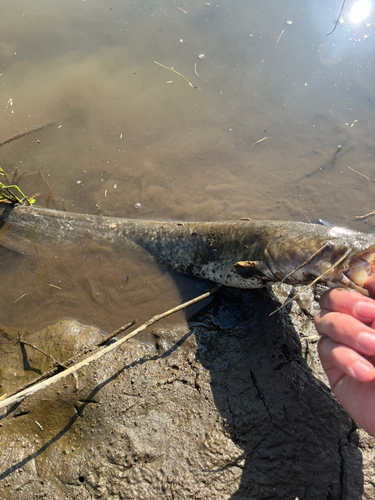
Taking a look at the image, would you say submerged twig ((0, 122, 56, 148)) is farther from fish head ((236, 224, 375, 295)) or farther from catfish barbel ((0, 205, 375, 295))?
fish head ((236, 224, 375, 295))

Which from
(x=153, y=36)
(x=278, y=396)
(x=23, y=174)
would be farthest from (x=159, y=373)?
(x=153, y=36)

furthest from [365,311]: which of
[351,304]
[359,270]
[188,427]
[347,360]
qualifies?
[188,427]

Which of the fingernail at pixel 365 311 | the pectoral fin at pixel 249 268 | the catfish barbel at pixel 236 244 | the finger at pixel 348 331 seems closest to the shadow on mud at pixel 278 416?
the pectoral fin at pixel 249 268

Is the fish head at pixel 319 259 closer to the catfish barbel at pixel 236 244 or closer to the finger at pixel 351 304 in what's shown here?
the catfish barbel at pixel 236 244

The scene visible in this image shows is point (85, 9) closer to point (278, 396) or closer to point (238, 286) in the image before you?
point (238, 286)

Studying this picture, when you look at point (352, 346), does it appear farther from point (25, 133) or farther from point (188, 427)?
point (25, 133)

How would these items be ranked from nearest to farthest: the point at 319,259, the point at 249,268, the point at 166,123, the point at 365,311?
the point at 365,311
the point at 319,259
the point at 249,268
the point at 166,123
